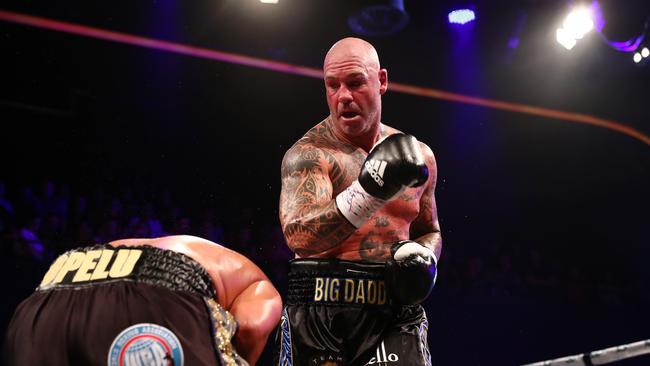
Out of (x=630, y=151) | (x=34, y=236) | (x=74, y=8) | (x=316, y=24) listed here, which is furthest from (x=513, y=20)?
(x=34, y=236)

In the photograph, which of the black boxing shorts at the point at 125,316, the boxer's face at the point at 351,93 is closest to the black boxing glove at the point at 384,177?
the boxer's face at the point at 351,93

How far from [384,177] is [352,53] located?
0.72m

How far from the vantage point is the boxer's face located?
2.43 metres

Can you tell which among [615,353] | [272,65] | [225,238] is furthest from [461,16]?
[615,353]

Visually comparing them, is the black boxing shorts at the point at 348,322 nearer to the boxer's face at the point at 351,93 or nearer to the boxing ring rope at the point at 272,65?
the boxer's face at the point at 351,93

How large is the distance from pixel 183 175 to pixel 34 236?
2.05 m

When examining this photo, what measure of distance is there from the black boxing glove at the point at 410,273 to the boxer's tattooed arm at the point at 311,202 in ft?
0.70

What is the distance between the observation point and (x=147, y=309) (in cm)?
126

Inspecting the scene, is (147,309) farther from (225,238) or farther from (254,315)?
(225,238)

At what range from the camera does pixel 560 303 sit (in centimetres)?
614

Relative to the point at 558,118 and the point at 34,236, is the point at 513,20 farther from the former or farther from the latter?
the point at 34,236

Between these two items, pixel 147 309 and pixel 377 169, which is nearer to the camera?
pixel 147 309

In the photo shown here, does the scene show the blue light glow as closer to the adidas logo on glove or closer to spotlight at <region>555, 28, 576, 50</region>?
spotlight at <region>555, 28, 576, 50</region>

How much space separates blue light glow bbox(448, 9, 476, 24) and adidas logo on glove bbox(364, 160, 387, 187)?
5.31m
